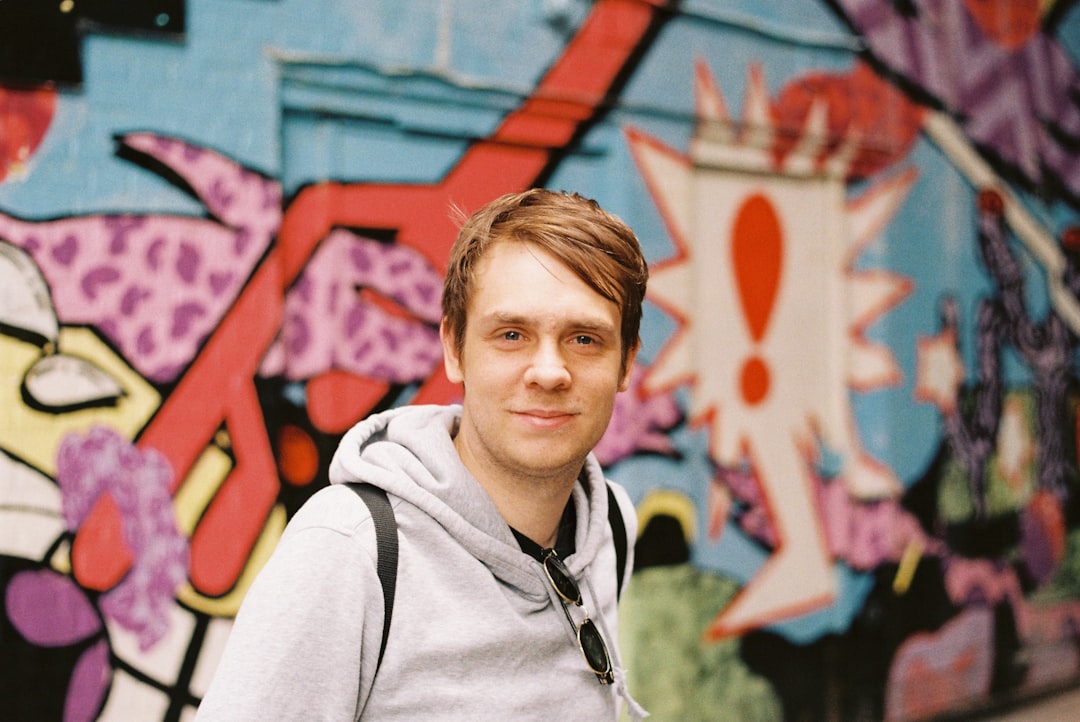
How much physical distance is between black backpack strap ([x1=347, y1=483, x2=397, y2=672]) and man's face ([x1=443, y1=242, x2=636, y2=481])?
0.75 feet

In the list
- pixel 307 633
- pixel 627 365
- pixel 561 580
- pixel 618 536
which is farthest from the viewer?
pixel 618 536

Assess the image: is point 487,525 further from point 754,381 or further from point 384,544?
point 754,381

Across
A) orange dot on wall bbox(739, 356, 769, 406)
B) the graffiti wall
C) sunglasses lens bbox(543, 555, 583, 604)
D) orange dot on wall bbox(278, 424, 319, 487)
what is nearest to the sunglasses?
sunglasses lens bbox(543, 555, 583, 604)

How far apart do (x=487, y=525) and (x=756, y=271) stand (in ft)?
12.4

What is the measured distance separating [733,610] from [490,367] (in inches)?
146

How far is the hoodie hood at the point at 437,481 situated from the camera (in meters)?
1.63

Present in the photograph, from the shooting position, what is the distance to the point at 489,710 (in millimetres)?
1576

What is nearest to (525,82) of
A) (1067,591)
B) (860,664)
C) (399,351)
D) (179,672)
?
(399,351)

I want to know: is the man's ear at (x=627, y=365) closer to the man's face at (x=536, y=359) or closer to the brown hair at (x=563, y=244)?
the brown hair at (x=563, y=244)

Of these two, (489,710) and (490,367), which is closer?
(489,710)

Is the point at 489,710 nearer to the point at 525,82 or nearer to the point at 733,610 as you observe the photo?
the point at 525,82

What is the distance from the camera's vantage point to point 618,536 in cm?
212

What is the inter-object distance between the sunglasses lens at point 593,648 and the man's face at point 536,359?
0.91ft

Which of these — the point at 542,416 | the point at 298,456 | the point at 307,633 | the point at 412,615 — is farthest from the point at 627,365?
the point at 298,456
